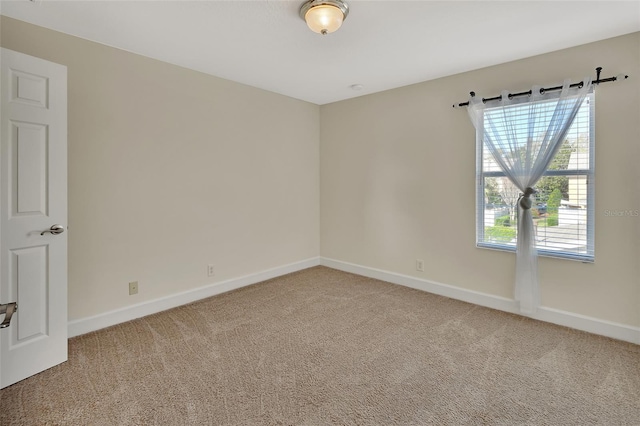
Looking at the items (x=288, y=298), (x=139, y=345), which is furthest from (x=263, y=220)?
(x=139, y=345)

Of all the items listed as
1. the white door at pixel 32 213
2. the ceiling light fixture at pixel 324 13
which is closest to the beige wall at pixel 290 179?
the white door at pixel 32 213

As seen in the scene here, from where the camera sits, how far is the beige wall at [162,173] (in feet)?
8.77

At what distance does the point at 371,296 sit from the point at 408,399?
1740mm

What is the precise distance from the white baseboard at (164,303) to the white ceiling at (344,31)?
237cm

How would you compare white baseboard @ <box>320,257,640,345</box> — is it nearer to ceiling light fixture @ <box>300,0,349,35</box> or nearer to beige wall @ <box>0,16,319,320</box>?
beige wall @ <box>0,16,319,320</box>

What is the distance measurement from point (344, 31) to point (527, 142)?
1968 mm

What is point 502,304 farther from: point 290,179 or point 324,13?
point 324,13

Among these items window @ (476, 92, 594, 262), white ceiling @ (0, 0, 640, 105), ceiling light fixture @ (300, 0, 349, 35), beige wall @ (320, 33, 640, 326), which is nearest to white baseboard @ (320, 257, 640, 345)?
beige wall @ (320, 33, 640, 326)

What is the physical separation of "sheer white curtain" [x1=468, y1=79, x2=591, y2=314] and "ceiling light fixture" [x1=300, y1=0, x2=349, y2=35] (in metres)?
1.89

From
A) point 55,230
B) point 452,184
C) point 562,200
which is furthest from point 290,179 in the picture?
point 562,200

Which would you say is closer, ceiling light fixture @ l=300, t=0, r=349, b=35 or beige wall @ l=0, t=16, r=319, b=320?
ceiling light fixture @ l=300, t=0, r=349, b=35

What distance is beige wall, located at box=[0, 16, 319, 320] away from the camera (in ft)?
8.77

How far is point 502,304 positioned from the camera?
3.25 m

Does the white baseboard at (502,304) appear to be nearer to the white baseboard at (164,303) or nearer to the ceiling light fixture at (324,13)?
the white baseboard at (164,303)
